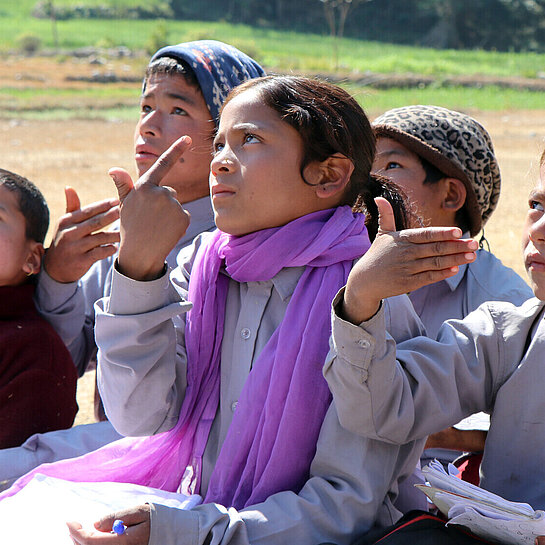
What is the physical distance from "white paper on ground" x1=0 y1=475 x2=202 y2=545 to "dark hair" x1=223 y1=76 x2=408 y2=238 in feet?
2.99

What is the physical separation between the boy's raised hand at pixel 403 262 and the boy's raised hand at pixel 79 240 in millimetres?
1284

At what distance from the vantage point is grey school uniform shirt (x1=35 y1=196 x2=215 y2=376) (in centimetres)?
296

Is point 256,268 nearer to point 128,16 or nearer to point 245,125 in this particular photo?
point 245,125

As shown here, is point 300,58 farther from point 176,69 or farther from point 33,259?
point 33,259

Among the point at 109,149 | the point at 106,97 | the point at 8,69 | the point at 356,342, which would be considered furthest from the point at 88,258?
the point at 8,69

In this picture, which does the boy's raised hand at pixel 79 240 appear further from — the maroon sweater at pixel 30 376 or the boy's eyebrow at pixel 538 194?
the boy's eyebrow at pixel 538 194

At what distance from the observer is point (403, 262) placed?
173 cm

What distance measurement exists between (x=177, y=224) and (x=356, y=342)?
1.78ft

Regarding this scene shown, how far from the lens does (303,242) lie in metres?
2.10

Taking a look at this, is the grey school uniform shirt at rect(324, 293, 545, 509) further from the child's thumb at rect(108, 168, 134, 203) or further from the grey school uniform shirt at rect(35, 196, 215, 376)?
the grey school uniform shirt at rect(35, 196, 215, 376)

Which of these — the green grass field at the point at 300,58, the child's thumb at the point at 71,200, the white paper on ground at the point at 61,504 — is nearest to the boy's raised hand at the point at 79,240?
the child's thumb at the point at 71,200

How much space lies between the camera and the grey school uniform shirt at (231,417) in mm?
1872

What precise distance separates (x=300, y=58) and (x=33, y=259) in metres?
35.3

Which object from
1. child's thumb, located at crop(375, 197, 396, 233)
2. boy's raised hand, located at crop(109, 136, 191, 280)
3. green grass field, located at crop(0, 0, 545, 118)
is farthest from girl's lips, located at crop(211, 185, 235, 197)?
green grass field, located at crop(0, 0, 545, 118)
